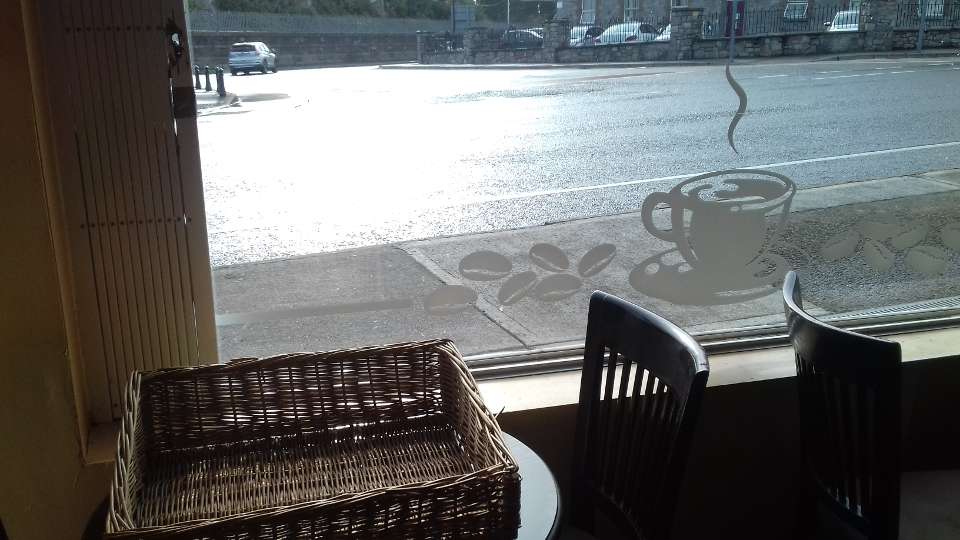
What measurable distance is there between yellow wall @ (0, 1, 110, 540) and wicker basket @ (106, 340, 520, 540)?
15.9 inches

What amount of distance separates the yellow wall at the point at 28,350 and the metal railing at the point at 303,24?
0.45m

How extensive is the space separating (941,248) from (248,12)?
7.85ft

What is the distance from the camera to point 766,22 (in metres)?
2.33

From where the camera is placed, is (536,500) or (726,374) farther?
(726,374)

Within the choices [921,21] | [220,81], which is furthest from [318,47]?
[921,21]

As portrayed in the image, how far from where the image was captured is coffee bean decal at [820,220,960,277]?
2613 millimetres

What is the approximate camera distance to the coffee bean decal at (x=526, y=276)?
7.48 ft

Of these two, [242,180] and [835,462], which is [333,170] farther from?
[835,462]

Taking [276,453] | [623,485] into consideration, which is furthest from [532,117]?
[276,453]

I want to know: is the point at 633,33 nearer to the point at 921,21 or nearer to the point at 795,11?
the point at 795,11

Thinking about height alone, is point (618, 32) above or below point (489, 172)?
above

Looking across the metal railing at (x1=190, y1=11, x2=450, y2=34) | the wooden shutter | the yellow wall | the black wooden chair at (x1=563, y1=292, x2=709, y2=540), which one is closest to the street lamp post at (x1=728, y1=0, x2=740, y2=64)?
the metal railing at (x1=190, y1=11, x2=450, y2=34)

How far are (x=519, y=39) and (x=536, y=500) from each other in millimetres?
1453

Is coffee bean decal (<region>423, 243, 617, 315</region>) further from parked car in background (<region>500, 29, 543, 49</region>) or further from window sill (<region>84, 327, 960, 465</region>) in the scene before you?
parked car in background (<region>500, 29, 543, 49</region>)
